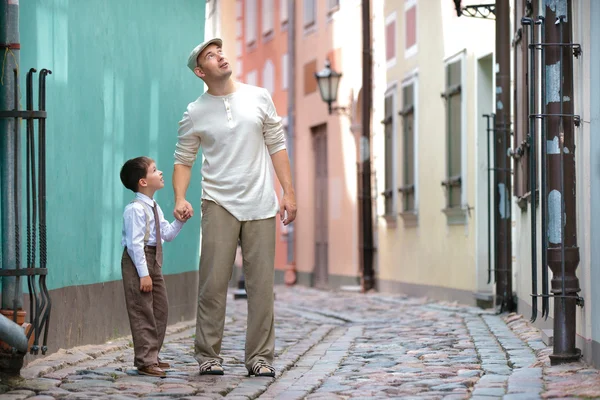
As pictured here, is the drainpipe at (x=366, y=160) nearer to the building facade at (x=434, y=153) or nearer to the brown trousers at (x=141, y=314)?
the building facade at (x=434, y=153)

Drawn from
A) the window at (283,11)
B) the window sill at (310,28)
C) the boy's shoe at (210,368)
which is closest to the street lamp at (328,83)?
the window sill at (310,28)

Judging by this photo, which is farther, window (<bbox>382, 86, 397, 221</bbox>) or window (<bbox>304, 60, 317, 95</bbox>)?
window (<bbox>304, 60, 317, 95</bbox>)

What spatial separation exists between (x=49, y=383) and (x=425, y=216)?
35.8ft

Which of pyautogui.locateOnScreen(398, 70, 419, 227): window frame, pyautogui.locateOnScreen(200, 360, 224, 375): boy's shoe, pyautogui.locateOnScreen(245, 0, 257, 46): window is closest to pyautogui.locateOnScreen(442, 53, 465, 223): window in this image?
pyautogui.locateOnScreen(398, 70, 419, 227): window frame

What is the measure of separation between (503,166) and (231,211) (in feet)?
20.1

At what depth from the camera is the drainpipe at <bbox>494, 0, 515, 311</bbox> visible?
12.5 m

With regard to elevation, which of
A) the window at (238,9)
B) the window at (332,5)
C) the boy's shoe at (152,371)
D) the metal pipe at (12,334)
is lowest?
A: the boy's shoe at (152,371)

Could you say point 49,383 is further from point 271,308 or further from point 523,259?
point 523,259

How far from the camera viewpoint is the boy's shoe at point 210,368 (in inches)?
281

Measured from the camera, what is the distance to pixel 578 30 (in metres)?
7.57

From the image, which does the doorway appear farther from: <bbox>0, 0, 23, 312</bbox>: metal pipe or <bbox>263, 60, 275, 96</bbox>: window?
<bbox>263, 60, 275, 96</bbox>: window

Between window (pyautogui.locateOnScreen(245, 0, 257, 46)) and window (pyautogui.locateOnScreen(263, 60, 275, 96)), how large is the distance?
4.51 ft

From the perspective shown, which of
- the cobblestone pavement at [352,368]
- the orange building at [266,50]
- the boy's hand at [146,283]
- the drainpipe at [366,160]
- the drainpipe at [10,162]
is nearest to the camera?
the cobblestone pavement at [352,368]

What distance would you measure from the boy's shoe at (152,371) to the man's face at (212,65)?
62.0 inches
